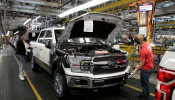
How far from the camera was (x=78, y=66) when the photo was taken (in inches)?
106

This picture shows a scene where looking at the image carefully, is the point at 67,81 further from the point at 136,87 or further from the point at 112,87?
the point at 136,87

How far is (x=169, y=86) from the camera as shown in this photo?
42.8 inches

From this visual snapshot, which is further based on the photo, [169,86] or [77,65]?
[77,65]

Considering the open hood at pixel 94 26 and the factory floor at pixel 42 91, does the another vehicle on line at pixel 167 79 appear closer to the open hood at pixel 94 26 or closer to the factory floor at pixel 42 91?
the factory floor at pixel 42 91

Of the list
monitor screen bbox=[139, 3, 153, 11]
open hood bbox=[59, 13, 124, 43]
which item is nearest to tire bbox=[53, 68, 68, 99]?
open hood bbox=[59, 13, 124, 43]

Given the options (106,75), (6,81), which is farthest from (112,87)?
(6,81)

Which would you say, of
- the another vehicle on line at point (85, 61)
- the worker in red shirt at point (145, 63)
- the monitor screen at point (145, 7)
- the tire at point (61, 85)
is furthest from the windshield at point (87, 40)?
the monitor screen at point (145, 7)

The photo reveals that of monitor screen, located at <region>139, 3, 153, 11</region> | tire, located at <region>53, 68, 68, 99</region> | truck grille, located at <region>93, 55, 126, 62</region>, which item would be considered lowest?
tire, located at <region>53, 68, 68, 99</region>

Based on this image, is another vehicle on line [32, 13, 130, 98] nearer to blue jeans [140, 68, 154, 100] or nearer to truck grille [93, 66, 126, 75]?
truck grille [93, 66, 126, 75]

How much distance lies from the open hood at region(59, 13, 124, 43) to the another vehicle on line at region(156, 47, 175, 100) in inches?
92.3

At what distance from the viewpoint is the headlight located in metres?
2.69

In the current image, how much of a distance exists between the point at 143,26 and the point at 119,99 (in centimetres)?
532

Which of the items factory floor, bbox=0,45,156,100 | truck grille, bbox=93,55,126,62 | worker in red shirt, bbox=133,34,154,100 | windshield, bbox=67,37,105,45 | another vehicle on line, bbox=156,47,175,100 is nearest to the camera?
another vehicle on line, bbox=156,47,175,100

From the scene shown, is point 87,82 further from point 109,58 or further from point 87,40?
point 87,40
